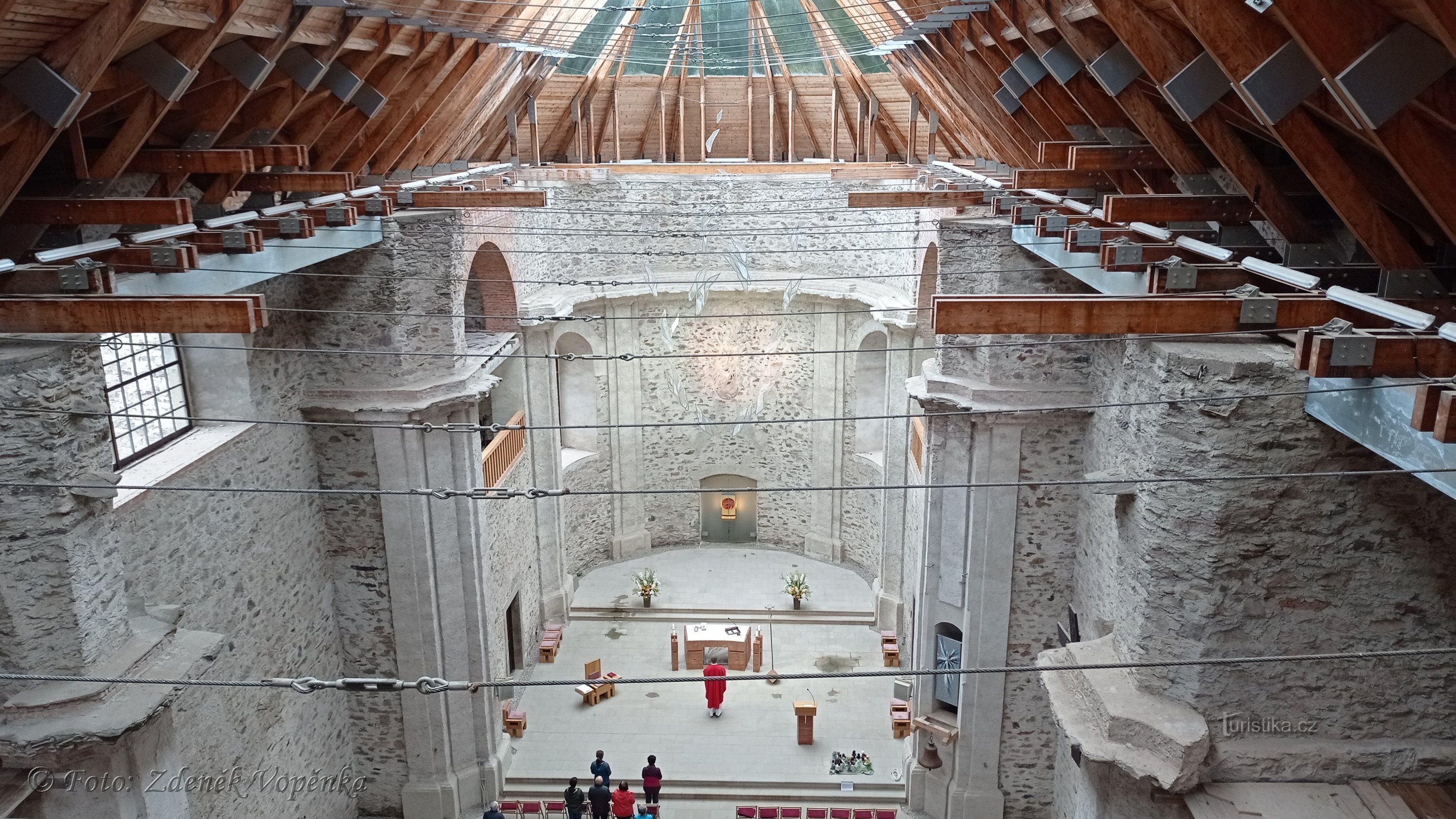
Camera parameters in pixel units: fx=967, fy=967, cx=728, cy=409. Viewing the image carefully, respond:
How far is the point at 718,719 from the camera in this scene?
13.6m

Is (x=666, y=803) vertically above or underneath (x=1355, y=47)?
underneath

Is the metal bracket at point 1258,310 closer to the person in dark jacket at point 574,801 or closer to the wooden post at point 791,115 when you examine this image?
the person in dark jacket at point 574,801

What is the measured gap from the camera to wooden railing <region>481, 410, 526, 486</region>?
1265 cm

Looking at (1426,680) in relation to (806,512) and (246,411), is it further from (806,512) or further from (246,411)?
(806,512)

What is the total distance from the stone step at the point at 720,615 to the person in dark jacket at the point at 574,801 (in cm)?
539

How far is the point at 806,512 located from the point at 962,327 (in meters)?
13.0

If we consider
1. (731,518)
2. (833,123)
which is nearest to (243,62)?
(833,123)

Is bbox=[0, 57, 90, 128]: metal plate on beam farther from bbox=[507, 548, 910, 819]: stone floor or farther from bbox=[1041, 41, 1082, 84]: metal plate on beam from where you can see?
bbox=[507, 548, 910, 819]: stone floor

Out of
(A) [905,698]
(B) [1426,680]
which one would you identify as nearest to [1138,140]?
(B) [1426,680]

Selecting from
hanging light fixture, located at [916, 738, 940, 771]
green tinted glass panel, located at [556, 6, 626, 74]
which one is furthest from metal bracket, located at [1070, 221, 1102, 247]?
green tinted glass panel, located at [556, 6, 626, 74]

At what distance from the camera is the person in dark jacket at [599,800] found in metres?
10.9

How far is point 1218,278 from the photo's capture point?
6.34 m

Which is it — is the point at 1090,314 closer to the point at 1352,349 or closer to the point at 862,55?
the point at 1352,349

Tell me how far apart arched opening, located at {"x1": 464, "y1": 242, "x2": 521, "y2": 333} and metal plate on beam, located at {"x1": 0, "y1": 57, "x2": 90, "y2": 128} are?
292 inches
